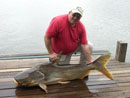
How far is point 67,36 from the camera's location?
9.04 ft

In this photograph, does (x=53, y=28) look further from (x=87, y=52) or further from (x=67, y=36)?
(x=87, y=52)

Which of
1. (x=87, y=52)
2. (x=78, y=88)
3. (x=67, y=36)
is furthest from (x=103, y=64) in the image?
(x=67, y=36)

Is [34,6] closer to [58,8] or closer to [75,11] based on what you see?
[58,8]

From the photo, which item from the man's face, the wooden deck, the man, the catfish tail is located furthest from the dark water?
the man's face

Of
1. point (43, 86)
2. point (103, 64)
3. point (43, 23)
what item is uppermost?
point (103, 64)

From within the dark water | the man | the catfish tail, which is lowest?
the dark water

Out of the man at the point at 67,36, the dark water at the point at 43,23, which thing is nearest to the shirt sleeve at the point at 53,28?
the man at the point at 67,36

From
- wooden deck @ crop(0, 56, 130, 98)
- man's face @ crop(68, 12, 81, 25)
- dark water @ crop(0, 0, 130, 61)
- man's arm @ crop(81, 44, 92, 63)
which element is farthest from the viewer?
dark water @ crop(0, 0, 130, 61)

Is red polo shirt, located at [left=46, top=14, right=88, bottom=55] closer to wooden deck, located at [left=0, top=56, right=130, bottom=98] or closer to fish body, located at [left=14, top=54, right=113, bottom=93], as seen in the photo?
fish body, located at [left=14, top=54, right=113, bottom=93]

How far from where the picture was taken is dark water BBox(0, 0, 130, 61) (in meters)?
6.26

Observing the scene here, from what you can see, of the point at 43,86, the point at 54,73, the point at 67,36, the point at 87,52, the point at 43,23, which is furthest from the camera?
the point at 43,23

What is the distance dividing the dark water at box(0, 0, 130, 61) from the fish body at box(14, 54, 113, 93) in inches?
125

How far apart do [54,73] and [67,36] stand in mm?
568

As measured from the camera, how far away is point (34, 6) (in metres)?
10.8
